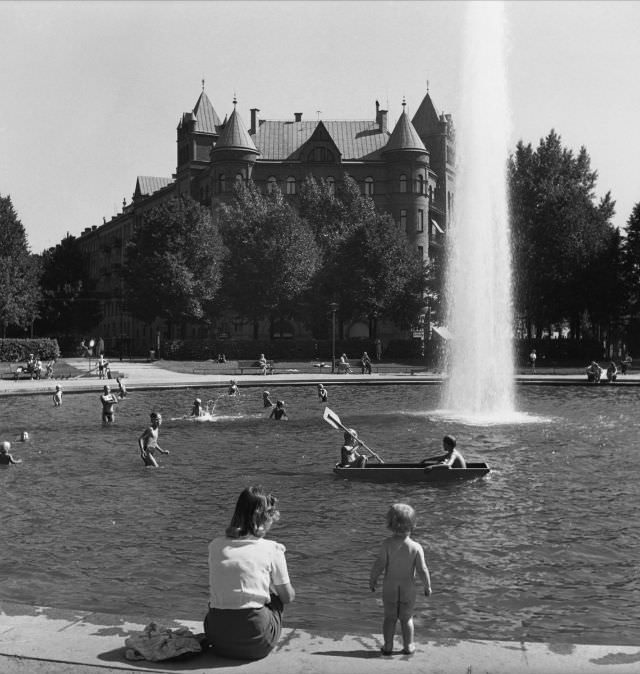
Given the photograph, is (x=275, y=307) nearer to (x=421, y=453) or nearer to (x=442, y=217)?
(x=442, y=217)

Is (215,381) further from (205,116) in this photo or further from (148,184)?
(148,184)

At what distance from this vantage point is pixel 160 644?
7.54 meters

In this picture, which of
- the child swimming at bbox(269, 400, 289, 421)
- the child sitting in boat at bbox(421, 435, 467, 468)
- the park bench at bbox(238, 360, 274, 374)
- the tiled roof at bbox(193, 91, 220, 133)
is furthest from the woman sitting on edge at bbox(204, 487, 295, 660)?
the tiled roof at bbox(193, 91, 220, 133)

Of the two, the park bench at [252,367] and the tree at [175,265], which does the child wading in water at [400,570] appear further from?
the tree at [175,265]

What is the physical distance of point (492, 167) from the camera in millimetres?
37344

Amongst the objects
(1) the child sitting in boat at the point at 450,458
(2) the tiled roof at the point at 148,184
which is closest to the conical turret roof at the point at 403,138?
(2) the tiled roof at the point at 148,184

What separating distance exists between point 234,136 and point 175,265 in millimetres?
27520

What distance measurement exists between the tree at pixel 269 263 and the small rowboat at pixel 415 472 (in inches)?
2389

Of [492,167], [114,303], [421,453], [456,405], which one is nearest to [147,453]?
[421,453]

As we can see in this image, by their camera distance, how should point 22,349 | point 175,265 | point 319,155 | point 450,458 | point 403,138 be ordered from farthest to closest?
point 319,155, point 403,138, point 175,265, point 22,349, point 450,458

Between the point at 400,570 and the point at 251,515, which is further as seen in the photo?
the point at 400,570

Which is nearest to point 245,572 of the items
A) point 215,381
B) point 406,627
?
point 406,627

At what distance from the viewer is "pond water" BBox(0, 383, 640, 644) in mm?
10930

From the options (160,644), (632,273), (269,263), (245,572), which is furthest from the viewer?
(269,263)
